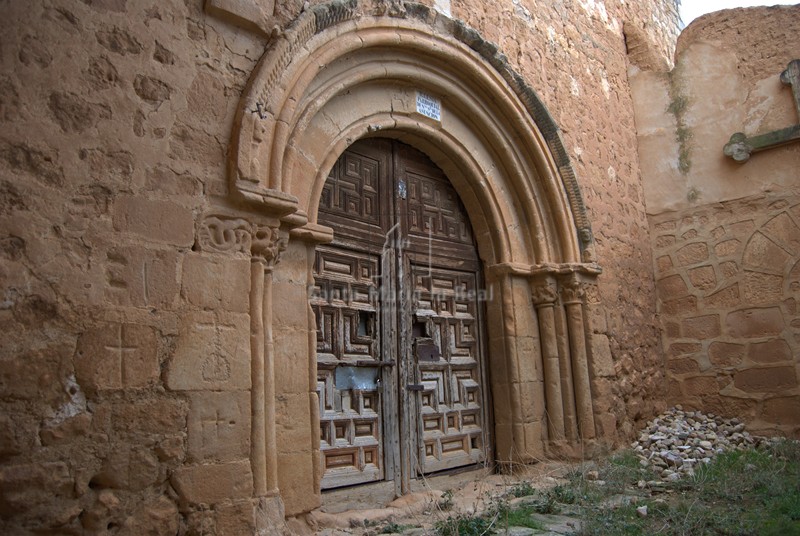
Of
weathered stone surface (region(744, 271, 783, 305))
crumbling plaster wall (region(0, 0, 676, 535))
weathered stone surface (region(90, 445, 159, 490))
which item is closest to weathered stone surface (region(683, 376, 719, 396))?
weathered stone surface (region(744, 271, 783, 305))

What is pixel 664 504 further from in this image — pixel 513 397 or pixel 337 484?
pixel 337 484

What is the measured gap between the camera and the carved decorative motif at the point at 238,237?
2764mm

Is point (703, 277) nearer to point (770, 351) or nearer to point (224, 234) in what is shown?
point (770, 351)

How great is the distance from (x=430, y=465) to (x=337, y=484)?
85 cm

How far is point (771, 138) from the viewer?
223 inches

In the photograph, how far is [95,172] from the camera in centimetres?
248

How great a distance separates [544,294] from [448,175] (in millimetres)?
1244

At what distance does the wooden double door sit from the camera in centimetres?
378

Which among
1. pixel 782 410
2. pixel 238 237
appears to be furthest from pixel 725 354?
pixel 238 237

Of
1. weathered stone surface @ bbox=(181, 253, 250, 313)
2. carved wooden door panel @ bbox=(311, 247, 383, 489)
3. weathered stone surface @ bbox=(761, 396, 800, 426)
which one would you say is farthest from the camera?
weathered stone surface @ bbox=(761, 396, 800, 426)

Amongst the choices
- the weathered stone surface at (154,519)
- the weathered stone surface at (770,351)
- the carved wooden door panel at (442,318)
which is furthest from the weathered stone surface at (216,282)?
the weathered stone surface at (770,351)

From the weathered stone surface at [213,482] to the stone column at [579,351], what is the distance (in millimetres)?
3038

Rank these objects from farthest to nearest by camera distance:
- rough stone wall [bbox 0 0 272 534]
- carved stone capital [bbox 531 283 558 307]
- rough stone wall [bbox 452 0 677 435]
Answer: rough stone wall [bbox 452 0 677 435] → carved stone capital [bbox 531 283 558 307] → rough stone wall [bbox 0 0 272 534]

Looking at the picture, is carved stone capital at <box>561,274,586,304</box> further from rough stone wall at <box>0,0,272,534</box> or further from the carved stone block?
the carved stone block
